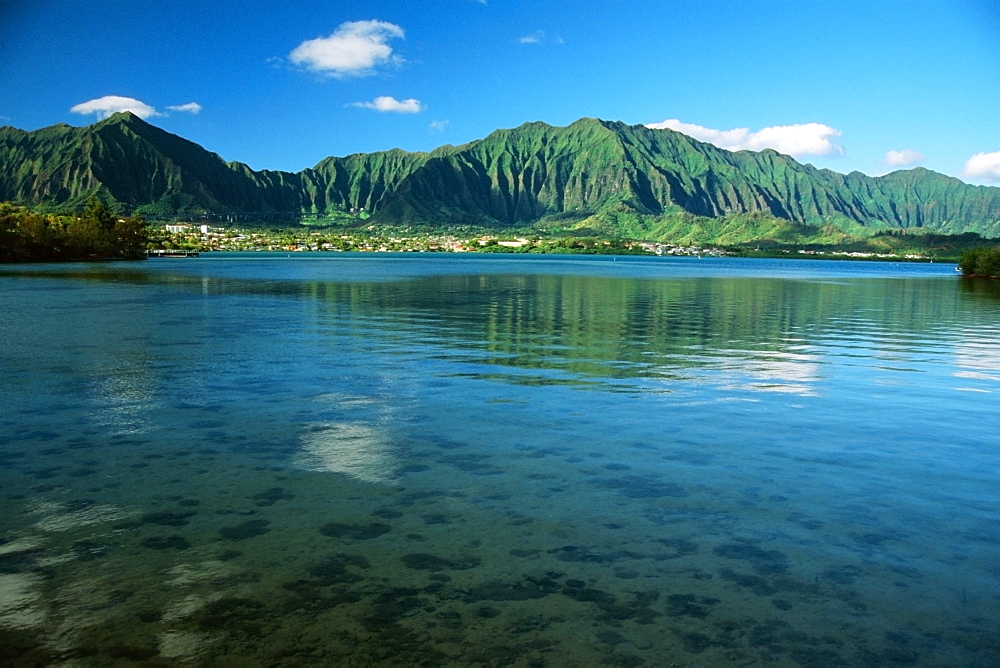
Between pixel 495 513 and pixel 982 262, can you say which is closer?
pixel 495 513

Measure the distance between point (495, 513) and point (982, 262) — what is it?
17356 centimetres

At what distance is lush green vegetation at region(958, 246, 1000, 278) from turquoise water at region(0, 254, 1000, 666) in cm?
14697

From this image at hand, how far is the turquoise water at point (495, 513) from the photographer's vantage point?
26.2ft

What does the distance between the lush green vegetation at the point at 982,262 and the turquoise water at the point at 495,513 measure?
146972mm

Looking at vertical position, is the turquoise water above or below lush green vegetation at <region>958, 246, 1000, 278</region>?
below

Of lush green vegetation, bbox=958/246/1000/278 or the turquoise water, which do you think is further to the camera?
lush green vegetation, bbox=958/246/1000/278

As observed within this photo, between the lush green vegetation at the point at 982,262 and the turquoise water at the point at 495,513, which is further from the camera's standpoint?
the lush green vegetation at the point at 982,262

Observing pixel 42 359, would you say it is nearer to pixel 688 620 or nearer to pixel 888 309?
pixel 688 620

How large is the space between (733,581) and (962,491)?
6.66 metres

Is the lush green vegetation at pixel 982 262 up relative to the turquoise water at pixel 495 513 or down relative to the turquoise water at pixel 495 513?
up

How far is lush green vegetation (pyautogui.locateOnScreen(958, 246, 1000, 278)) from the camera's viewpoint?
15088 centimetres

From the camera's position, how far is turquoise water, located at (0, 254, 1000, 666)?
8000 millimetres

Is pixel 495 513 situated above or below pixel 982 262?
below

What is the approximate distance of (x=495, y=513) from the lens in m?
11.8
